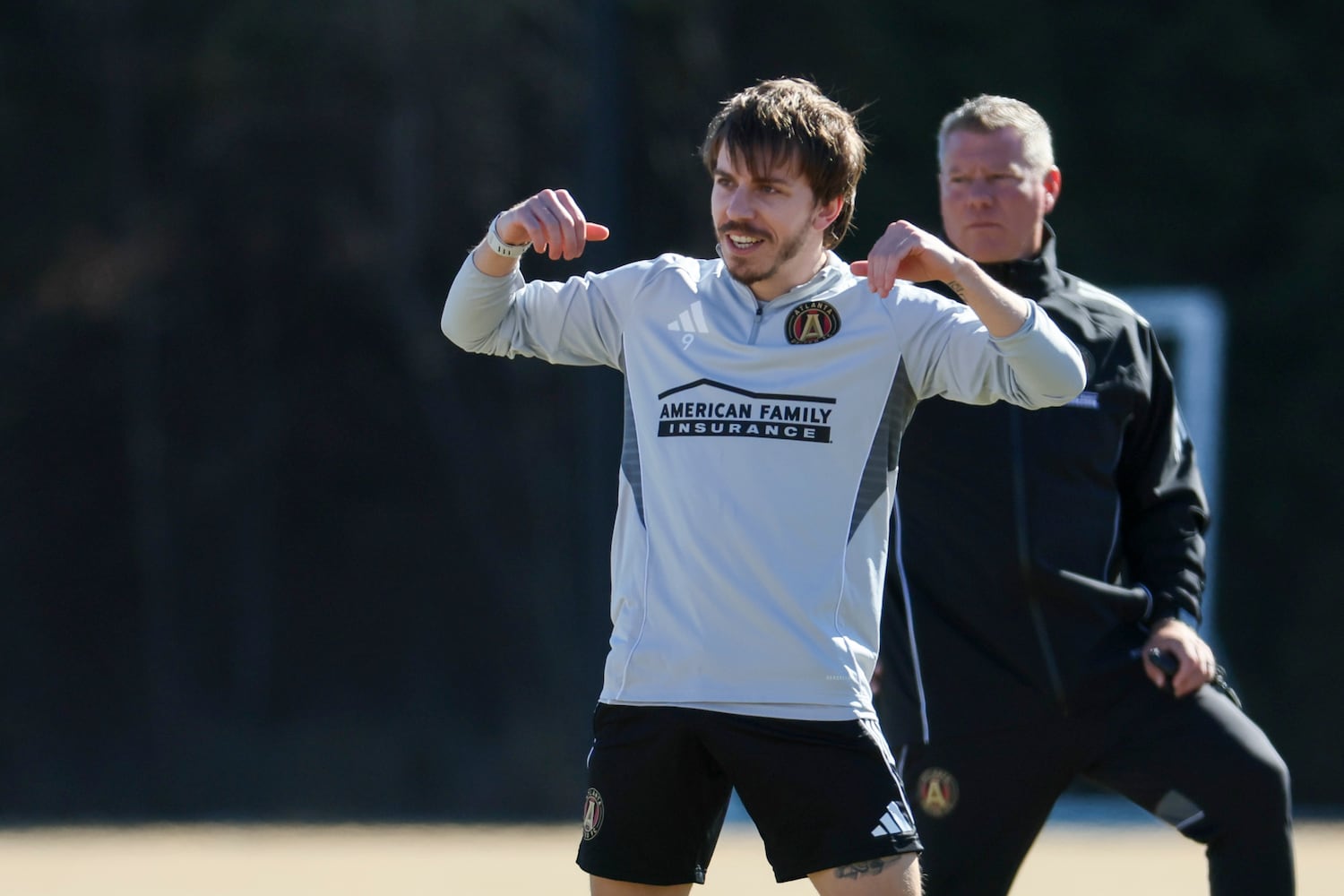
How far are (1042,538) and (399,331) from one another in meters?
9.16

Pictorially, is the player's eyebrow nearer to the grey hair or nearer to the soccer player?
the soccer player

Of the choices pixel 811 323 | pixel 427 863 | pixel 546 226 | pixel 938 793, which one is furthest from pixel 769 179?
pixel 427 863

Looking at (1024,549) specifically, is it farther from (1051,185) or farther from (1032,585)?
(1051,185)

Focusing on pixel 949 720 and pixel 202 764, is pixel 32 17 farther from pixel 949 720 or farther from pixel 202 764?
pixel 949 720

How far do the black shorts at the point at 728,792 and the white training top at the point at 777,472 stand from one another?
3cm

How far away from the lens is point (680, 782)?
2.85m

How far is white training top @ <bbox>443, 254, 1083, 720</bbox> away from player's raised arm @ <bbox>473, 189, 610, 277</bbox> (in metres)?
0.04

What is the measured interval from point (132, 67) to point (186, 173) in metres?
0.76

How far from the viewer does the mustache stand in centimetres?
284

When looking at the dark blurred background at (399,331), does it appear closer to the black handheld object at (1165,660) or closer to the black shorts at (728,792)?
the black handheld object at (1165,660)

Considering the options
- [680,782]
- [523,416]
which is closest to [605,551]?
[523,416]

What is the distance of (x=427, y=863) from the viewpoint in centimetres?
658

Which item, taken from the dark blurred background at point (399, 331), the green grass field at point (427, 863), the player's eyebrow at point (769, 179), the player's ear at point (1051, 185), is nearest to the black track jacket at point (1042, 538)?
the player's ear at point (1051, 185)

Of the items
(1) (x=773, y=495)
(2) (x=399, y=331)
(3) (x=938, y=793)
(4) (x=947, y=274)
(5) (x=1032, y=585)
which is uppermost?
(4) (x=947, y=274)
